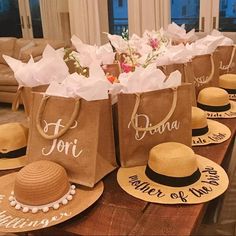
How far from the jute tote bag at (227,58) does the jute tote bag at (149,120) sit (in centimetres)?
92

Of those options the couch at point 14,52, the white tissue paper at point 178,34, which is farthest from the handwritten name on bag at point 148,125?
the couch at point 14,52

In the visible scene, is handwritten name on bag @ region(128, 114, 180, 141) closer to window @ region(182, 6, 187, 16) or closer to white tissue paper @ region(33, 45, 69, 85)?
white tissue paper @ region(33, 45, 69, 85)

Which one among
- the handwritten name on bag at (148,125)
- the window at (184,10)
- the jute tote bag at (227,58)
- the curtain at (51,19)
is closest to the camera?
the handwritten name on bag at (148,125)

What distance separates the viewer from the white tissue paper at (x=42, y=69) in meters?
1.09

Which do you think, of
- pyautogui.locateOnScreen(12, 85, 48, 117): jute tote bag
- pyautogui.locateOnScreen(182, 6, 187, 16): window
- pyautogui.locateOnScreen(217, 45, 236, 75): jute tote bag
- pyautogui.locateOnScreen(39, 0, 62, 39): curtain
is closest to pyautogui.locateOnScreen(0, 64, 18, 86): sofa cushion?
pyautogui.locateOnScreen(39, 0, 62, 39): curtain

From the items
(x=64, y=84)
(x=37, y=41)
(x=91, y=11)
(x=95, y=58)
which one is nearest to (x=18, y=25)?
(x=37, y=41)

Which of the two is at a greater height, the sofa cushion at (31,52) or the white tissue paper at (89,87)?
the white tissue paper at (89,87)

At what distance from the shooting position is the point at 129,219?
801mm

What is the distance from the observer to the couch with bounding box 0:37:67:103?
4396mm

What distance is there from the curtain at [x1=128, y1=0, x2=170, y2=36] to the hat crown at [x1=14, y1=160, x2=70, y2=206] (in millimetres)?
4017

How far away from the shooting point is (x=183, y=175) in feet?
2.96

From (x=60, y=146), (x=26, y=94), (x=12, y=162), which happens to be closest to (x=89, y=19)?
(x=26, y=94)

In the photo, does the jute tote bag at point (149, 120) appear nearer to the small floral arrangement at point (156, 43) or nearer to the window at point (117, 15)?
the small floral arrangement at point (156, 43)

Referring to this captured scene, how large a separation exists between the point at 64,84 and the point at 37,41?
440 cm
